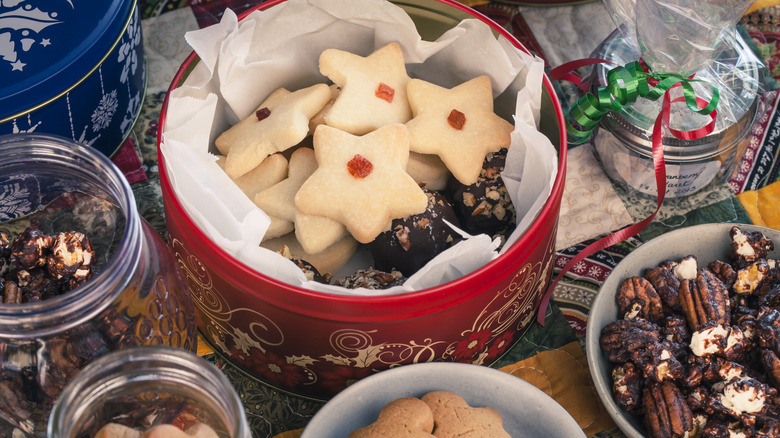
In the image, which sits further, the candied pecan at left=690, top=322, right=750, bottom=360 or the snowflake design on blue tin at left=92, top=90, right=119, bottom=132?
the snowflake design on blue tin at left=92, top=90, right=119, bottom=132

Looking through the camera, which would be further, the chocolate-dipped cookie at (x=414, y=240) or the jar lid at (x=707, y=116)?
the jar lid at (x=707, y=116)

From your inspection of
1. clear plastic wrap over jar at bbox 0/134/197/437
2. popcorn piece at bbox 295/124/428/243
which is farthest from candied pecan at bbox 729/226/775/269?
clear plastic wrap over jar at bbox 0/134/197/437

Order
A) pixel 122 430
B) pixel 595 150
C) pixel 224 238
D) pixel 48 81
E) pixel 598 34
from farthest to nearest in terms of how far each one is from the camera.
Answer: pixel 598 34
pixel 595 150
pixel 48 81
pixel 224 238
pixel 122 430

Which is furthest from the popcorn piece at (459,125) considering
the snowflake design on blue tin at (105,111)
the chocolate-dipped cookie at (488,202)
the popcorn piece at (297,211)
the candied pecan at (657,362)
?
the snowflake design on blue tin at (105,111)

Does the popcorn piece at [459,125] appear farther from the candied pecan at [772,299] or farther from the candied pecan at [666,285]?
the candied pecan at [772,299]

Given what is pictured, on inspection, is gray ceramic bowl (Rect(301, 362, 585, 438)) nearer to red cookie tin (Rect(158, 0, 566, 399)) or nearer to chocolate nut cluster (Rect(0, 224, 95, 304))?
red cookie tin (Rect(158, 0, 566, 399))

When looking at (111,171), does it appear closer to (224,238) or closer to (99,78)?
(224,238)

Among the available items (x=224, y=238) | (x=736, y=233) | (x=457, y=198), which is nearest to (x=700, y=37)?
(x=736, y=233)
